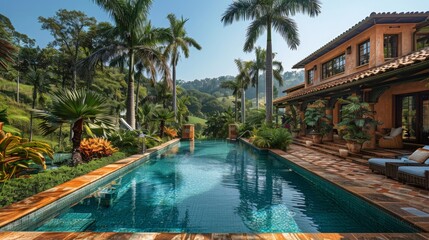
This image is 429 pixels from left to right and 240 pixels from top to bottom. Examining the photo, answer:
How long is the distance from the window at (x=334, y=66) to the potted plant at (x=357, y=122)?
7.52m

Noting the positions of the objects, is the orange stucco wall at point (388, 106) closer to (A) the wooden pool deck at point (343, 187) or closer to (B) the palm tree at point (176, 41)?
(A) the wooden pool deck at point (343, 187)

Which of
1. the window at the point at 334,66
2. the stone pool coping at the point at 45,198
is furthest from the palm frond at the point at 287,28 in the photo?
the stone pool coping at the point at 45,198

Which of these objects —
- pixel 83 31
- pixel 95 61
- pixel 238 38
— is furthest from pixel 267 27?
pixel 83 31

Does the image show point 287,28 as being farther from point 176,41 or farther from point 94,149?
point 94,149

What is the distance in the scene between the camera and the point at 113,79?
3697 cm

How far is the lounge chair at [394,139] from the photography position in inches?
393

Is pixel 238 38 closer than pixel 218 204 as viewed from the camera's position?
No

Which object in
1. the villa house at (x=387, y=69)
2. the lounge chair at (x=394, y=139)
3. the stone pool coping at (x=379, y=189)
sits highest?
the villa house at (x=387, y=69)

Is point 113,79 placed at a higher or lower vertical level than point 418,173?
higher

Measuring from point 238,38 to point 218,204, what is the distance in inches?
644

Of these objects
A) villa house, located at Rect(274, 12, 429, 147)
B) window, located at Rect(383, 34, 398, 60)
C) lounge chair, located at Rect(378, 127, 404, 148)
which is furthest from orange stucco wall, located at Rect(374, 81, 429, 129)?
window, located at Rect(383, 34, 398, 60)

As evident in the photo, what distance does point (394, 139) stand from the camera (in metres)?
10.0

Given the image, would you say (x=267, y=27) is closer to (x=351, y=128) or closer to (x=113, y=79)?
(x=351, y=128)

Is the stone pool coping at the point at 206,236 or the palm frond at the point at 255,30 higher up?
the palm frond at the point at 255,30
